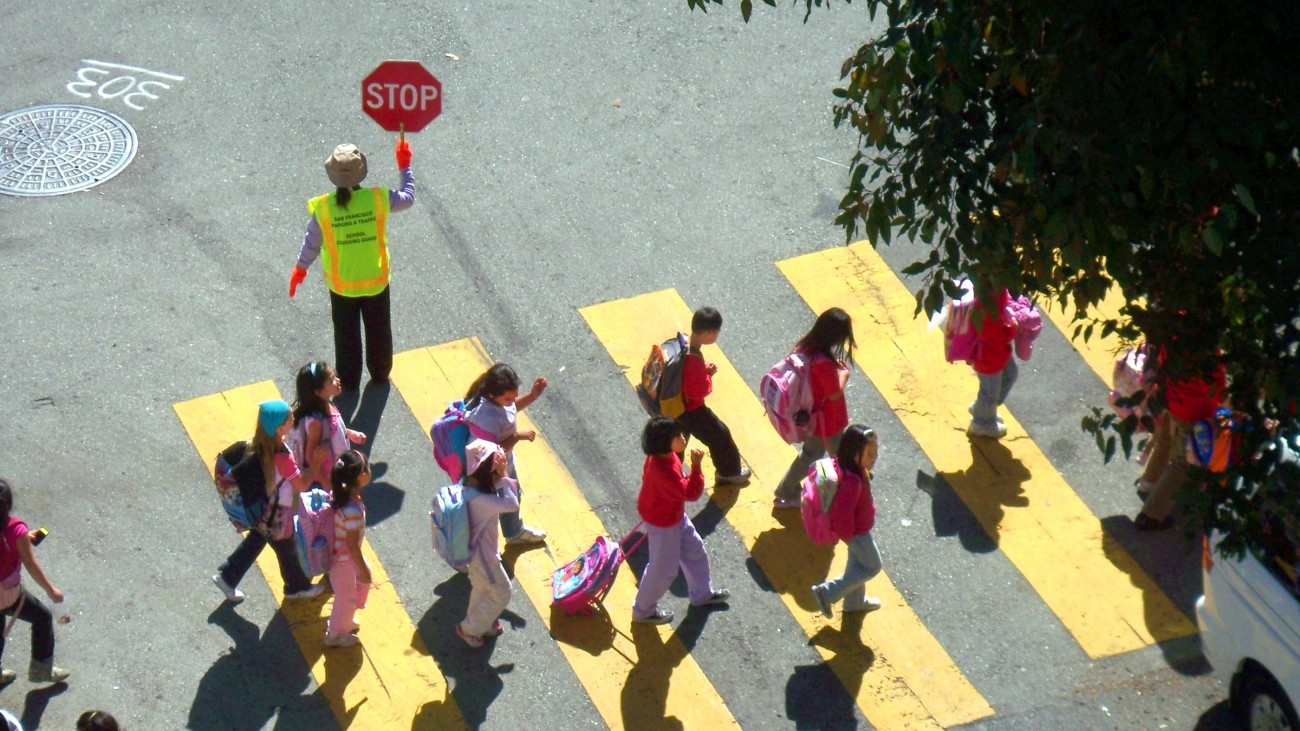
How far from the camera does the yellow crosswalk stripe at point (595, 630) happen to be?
8.68m

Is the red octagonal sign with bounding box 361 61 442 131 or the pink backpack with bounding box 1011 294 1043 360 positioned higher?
the red octagonal sign with bounding box 361 61 442 131

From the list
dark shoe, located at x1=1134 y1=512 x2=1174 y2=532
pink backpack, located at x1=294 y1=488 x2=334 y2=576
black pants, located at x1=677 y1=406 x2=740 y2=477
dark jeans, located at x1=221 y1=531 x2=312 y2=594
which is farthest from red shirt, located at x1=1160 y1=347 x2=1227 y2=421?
dark jeans, located at x1=221 y1=531 x2=312 y2=594

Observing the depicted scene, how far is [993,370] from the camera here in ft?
33.4

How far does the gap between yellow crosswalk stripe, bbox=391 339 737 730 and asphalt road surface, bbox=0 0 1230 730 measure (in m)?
0.02

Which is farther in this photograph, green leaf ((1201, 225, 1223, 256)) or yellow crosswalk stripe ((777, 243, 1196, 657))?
yellow crosswalk stripe ((777, 243, 1196, 657))

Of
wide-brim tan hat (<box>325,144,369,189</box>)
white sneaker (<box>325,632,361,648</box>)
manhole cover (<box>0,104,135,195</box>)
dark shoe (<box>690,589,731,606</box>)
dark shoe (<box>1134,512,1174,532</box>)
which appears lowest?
manhole cover (<box>0,104,135,195</box>)

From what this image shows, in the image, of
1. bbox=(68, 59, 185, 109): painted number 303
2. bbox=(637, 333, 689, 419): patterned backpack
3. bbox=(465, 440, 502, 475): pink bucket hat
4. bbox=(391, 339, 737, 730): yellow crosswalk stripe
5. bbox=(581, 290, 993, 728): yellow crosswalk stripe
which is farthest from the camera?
bbox=(68, 59, 185, 109): painted number 303

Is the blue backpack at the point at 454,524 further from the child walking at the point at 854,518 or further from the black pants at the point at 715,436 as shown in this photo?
the child walking at the point at 854,518

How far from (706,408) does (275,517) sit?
8.74ft

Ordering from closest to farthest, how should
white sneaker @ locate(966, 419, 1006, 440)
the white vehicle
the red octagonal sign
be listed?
1. the white vehicle
2. the red octagonal sign
3. white sneaker @ locate(966, 419, 1006, 440)

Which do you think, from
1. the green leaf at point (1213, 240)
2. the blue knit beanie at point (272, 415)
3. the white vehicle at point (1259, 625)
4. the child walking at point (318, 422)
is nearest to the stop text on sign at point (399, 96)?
the child walking at point (318, 422)

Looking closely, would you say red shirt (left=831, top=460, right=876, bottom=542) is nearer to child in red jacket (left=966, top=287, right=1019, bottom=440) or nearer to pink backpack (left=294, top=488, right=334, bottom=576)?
child in red jacket (left=966, top=287, right=1019, bottom=440)

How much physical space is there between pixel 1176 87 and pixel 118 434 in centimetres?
693

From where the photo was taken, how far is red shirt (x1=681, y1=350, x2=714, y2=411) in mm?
9594
